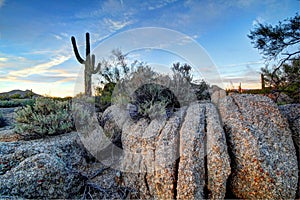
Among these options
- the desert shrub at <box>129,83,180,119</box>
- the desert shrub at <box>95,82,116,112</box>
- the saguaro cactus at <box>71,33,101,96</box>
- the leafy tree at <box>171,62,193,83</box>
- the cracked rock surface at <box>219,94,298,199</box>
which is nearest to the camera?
the cracked rock surface at <box>219,94,298,199</box>

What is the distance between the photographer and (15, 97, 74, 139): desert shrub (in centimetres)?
540

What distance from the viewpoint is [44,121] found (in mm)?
5457

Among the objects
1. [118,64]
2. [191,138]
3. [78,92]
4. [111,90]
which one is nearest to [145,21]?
[118,64]

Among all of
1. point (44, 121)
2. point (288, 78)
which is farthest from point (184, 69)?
point (44, 121)

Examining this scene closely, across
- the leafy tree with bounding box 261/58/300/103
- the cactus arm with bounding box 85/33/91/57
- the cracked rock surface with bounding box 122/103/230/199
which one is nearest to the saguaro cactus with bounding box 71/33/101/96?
the cactus arm with bounding box 85/33/91/57

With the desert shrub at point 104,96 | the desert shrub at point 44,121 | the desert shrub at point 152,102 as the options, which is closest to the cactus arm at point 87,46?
the desert shrub at point 104,96

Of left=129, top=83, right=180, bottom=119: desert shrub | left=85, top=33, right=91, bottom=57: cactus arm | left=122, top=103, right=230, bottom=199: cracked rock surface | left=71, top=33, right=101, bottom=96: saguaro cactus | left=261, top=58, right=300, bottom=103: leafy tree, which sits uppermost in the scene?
left=85, top=33, right=91, bottom=57: cactus arm

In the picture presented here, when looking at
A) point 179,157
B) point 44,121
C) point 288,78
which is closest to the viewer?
point 179,157

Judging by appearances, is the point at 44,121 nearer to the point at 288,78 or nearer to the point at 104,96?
the point at 104,96

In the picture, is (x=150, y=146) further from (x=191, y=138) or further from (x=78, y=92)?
(x=78, y=92)

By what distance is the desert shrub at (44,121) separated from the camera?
540 centimetres

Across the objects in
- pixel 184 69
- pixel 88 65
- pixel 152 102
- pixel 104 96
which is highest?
pixel 88 65

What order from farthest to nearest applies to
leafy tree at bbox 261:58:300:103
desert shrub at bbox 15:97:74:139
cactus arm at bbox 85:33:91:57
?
cactus arm at bbox 85:33:91:57 → desert shrub at bbox 15:97:74:139 → leafy tree at bbox 261:58:300:103

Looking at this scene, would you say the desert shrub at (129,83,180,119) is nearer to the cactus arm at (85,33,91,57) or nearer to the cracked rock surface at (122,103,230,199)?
the cracked rock surface at (122,103,230,199)
